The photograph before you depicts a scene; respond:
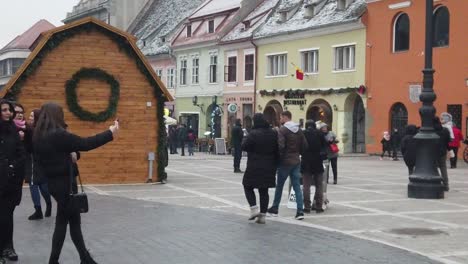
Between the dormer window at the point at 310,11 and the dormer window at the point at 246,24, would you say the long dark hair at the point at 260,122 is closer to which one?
the dormer window at the point at 310,11

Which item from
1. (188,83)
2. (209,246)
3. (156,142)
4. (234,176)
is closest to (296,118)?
(188,83)

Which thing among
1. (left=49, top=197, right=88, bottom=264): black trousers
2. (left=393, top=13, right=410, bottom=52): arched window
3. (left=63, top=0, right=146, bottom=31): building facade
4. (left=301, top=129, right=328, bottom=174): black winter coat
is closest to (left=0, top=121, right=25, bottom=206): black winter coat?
(left=49, top=197, right=88, bottom=264): black trousers

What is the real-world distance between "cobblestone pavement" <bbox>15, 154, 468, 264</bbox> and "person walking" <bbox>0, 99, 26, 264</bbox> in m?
0.51

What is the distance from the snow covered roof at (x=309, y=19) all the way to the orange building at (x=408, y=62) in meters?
1.06

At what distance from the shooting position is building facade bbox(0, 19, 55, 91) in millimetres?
74000

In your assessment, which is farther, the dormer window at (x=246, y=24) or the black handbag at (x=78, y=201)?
the dormer window at (x=246, y=24)

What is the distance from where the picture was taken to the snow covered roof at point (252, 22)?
145ft

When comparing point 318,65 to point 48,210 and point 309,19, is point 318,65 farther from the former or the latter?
point 48,210

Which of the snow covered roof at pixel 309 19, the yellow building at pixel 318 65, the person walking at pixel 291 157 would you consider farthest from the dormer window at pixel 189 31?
the person walking at pixel 291 157

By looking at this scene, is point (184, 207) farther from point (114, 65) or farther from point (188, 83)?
point (188, 83)

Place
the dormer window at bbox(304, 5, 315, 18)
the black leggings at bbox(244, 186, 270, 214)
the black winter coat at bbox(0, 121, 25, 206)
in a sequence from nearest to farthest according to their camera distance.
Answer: the black winter coat at bbox(0, 121, 25, 206) < the black leggings at bbox(244, 186, 270, 214) < the dormer window at bbox(304, 5, 315, 18)

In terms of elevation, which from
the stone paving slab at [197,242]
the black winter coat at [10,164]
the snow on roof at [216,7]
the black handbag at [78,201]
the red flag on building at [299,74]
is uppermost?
the snow on roof at [216,7]

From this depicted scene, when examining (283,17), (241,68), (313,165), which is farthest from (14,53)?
(313,165)

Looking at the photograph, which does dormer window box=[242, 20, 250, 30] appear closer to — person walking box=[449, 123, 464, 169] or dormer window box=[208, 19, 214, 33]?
dormer window box=[208, 19, 214, 33]
